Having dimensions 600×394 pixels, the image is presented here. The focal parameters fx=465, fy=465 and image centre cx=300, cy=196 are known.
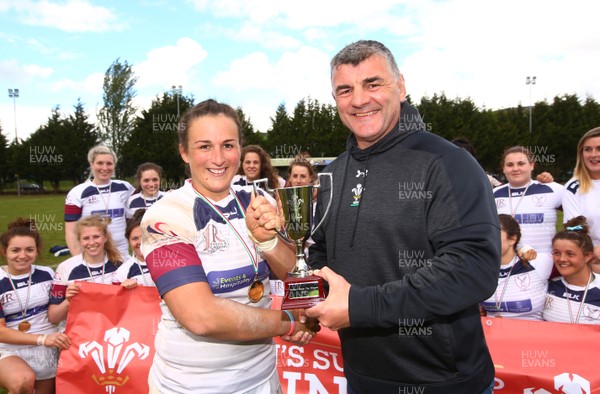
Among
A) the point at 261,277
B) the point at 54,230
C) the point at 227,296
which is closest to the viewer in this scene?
the point at 227,296

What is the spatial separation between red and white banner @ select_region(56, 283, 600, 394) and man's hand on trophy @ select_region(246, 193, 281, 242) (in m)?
2.12

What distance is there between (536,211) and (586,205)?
620 millimetres

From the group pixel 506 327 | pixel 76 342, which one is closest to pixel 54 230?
pixel 76 342

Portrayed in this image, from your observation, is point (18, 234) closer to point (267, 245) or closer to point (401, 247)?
point (267, 245)

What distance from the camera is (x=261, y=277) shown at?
2385 millimetres

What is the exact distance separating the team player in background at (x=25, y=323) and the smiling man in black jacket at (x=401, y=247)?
3.22 meters

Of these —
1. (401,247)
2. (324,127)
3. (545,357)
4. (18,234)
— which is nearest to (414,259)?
(401,247)

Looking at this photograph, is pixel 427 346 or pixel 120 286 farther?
pixel 120 286

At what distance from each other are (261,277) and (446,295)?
3.09 feet

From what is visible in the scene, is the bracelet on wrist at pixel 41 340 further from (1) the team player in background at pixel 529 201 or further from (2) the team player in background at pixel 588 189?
(2) the team player in background at pixel 588 189

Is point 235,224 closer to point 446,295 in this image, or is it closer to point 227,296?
point 227,296

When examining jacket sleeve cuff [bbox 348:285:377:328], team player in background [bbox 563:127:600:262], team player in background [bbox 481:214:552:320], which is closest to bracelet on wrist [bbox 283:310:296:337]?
jacket sleeve cuff [bbox 348:285:377:328]

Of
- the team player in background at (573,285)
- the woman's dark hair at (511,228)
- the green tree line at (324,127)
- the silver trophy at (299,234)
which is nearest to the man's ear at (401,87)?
the silver trophy at (299,234)

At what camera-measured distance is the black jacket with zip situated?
1.88 m
